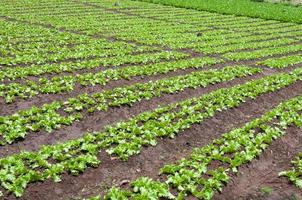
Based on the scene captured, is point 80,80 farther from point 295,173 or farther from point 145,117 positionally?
point 295,173

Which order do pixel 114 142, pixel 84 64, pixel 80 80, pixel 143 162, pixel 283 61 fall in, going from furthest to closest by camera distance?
1. pixel 283 61
2. pixel 84 64
3. pixel 80 80
4. pixel 114 142
5. pixel 143 162

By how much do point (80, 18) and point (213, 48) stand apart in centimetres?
1426

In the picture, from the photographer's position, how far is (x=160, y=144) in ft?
43.3

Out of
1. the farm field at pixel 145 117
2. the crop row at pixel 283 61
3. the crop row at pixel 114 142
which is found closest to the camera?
the crop row at pixel 114 142

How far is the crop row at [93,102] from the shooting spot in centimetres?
1325

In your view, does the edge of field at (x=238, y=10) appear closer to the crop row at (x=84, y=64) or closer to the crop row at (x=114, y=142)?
the crop row at (x=84, y=64)

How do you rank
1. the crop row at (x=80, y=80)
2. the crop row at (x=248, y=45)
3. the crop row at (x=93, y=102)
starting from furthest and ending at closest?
the crop row at (x=248, y=45) < the crop row at (x=80, y=80) < the crop row at (x=93, y=102)

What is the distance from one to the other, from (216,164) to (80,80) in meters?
8.50

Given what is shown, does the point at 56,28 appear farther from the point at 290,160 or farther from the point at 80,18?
the point at 290,160

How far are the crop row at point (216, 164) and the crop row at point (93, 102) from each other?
13.7 feet

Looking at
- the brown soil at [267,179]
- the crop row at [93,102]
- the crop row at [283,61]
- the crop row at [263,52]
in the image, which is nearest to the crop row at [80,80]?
the crop row at [93,102]

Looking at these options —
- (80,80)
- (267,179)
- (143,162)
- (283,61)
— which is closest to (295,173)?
(267,179)

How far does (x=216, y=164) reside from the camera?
12070mm

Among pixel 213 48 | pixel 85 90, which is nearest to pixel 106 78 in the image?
pixel 85 90
